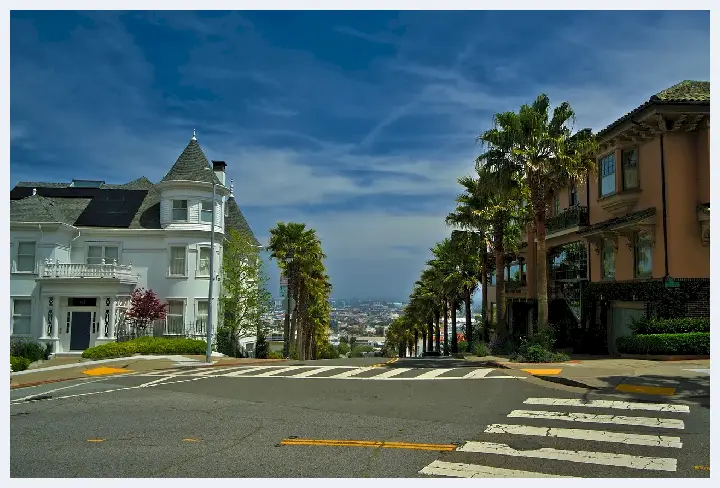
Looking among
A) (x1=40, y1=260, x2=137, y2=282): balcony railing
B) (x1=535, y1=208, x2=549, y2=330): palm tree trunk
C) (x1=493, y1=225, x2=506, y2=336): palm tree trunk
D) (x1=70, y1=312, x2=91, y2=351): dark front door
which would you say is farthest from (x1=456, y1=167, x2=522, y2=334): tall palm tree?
(x1=70, y1=312, x2=91, y2=351): dark front door

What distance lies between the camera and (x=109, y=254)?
3356 cm

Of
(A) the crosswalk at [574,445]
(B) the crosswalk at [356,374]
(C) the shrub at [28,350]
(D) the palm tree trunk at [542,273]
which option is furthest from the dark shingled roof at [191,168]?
(A) the crosswalk at [574,445]

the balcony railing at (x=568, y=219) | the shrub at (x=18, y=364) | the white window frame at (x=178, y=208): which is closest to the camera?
the shrub at (x=18, y=364)

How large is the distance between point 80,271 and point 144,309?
367 cm

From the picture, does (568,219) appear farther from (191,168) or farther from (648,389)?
(191,168)

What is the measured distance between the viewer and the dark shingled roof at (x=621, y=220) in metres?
21.2

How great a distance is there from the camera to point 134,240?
33.5 metres

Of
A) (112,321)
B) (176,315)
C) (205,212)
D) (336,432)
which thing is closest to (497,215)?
(205,212)

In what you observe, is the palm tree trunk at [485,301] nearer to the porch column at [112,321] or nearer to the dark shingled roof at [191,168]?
the dark shingled roof at [191,168]

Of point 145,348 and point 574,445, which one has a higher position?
point 574,445

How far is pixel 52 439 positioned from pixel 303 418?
404 cm

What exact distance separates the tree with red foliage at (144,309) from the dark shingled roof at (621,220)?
2088 cm

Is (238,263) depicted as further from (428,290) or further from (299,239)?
(428,290)

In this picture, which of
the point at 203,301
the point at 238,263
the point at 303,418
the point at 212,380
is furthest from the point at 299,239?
the point at 303,418
